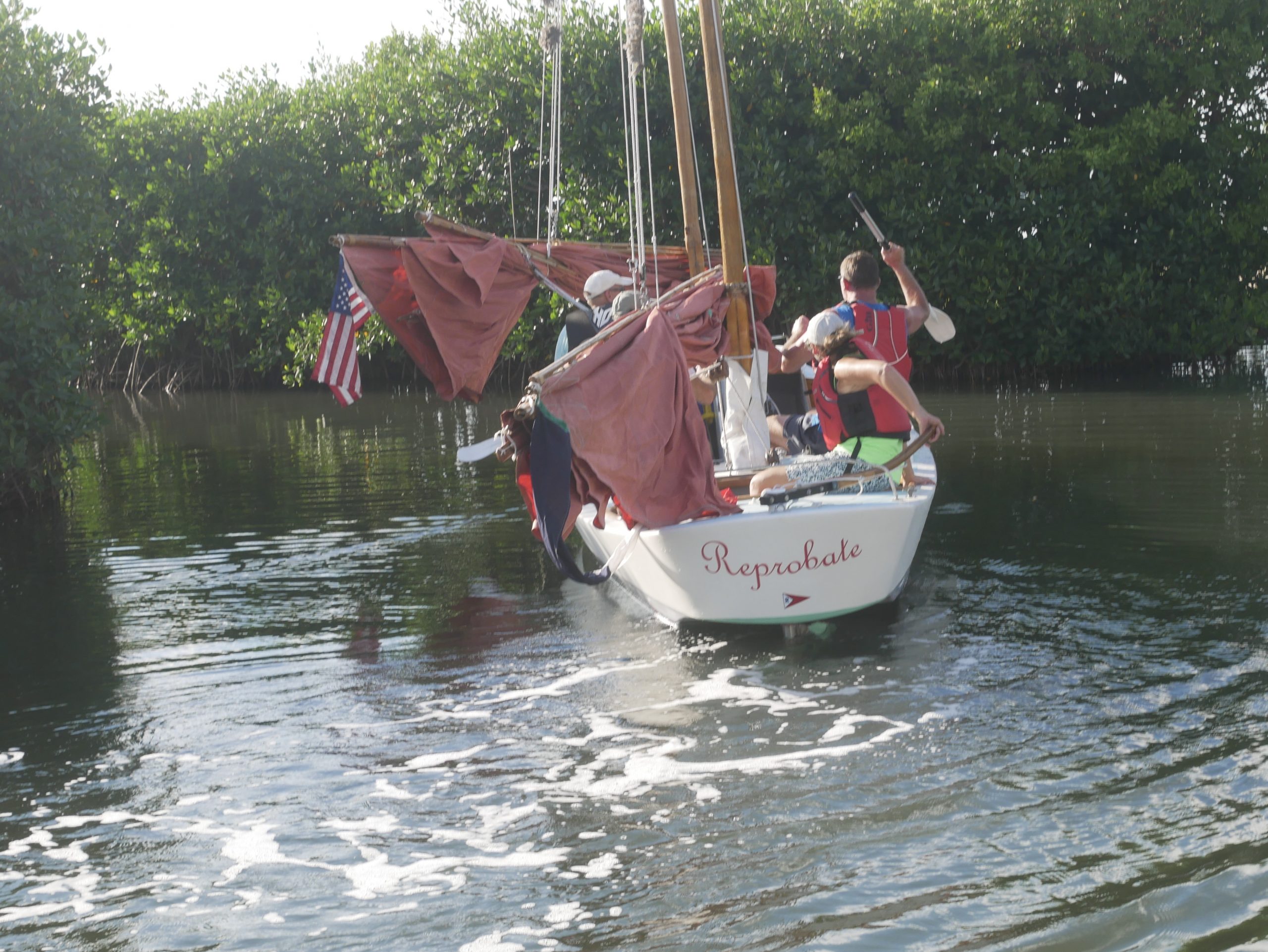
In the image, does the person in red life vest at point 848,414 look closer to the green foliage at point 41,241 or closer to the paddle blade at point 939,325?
the paddle blade at point 939,325

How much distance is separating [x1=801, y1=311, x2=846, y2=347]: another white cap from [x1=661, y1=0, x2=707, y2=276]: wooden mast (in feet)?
7.64

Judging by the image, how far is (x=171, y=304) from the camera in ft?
121

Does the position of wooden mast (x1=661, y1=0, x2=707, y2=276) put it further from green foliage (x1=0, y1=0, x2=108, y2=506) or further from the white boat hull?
green foliage (x1=0, y1=0, x2=108, y2=506)

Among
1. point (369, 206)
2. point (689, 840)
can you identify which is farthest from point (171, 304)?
point (689, 840)

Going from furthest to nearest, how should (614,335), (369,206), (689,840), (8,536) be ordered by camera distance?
1. (369,206)
2. (8,536)
3. (614,335)
4. (689,840)

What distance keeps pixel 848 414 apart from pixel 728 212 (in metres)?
2.04

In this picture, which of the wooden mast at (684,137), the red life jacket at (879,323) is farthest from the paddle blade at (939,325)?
the wooden mast at (684,137)

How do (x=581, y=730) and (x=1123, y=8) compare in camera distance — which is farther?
(x=1123, y=8)

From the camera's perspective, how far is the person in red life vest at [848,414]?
8.06m

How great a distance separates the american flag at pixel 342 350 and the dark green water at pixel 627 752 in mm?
1534

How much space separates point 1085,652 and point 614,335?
3256mm

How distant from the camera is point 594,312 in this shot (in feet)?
37.6

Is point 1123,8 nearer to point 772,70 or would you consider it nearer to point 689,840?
point 772,70

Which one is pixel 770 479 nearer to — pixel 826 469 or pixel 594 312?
pixel 826 469
